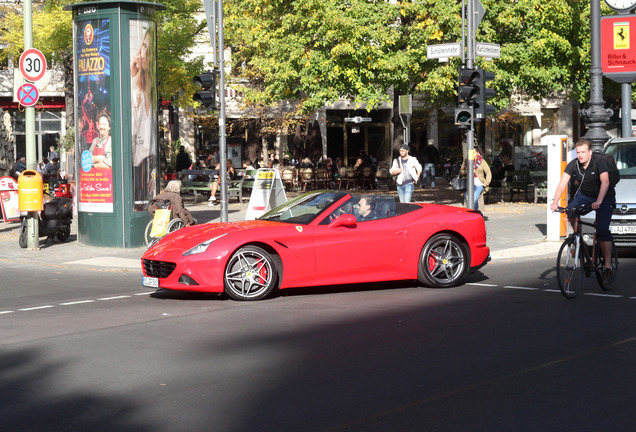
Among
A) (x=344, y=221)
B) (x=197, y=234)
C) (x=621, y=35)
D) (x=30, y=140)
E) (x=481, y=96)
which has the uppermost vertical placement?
(x=621, y=35)

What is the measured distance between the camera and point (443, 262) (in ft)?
38.6

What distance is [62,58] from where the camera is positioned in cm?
3291

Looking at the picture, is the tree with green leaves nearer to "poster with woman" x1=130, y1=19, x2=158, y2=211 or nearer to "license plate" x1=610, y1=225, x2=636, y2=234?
"poster with woman" x1=130, y1=19, x2=158, y2=211

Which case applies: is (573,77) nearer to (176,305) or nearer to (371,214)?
(371,214)

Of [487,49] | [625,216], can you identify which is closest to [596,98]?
[487,49]

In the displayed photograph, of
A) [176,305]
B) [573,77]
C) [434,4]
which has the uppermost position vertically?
[434,4]

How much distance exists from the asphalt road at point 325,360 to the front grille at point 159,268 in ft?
1.13

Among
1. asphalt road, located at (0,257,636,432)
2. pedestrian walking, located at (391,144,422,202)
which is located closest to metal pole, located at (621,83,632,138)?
pedestrian walking, located at (391,144,422,202)

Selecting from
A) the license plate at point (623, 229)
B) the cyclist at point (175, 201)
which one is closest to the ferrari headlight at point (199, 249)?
the cyclist at point (175, 201)

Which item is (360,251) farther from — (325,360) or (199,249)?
(325,360)

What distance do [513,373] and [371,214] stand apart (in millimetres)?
4825

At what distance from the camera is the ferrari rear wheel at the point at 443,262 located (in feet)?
38.1

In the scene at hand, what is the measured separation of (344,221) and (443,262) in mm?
1532

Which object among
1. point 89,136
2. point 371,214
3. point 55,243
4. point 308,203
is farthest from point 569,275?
point 55,243
